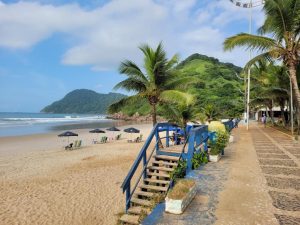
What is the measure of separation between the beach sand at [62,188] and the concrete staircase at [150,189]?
1069mm

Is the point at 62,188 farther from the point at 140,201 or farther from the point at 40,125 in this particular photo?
the point at 40,125

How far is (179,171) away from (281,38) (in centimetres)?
1270

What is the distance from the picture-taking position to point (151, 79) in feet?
44.9

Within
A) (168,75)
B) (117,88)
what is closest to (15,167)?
(117,88)

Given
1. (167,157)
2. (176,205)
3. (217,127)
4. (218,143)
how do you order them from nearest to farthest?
(176,205) → (167,157) → (218,143) → (217,127)

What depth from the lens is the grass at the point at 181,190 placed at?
15.7 ft

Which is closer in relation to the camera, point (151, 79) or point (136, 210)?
point (136, 210)

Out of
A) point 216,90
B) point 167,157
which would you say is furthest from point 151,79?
point 216,90

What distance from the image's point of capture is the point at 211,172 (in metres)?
7.50

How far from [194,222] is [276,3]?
14531mm

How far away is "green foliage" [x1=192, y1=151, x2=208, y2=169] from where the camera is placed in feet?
25.9

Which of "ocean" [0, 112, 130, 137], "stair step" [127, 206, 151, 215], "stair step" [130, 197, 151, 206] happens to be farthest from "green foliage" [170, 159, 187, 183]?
"ocean" [0, 112, 130, 137]

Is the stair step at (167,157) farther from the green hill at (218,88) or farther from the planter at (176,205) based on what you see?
the green hill at (218,88)

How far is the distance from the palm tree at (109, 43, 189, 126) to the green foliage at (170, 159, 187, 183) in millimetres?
6062
